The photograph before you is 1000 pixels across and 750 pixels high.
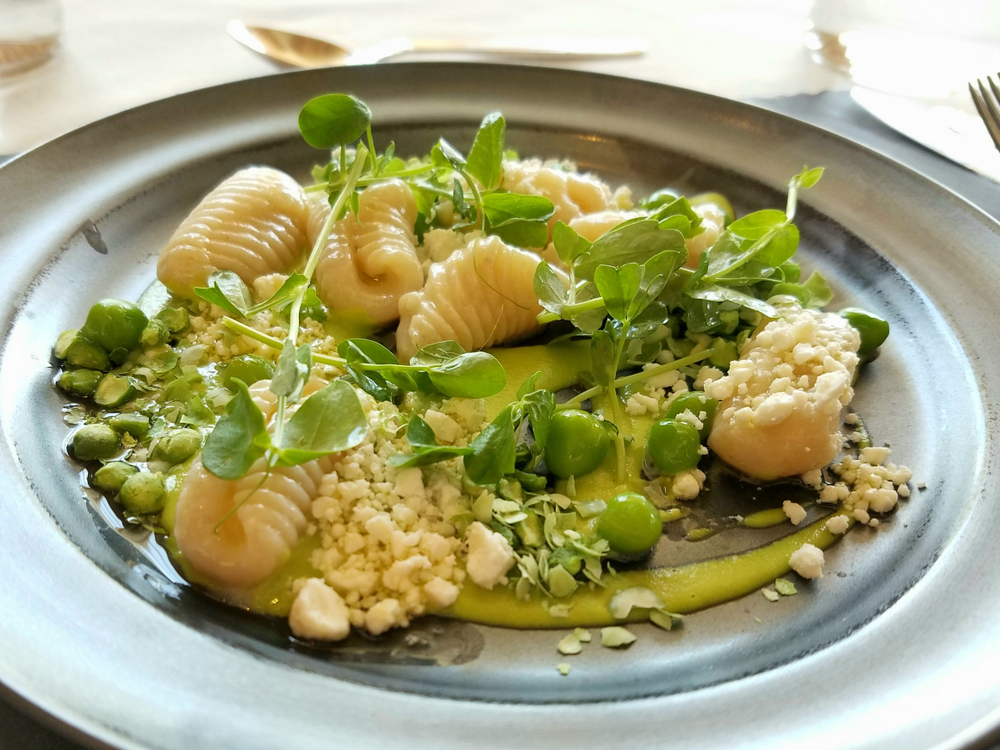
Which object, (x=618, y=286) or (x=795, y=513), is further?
(x=618, y=286)

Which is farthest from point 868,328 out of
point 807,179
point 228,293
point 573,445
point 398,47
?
point 398,47

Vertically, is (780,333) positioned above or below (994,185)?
below

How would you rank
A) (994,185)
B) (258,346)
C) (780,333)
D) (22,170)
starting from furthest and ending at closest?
(994,185), (22,170), (258,346), (780,333)

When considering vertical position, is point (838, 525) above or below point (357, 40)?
below

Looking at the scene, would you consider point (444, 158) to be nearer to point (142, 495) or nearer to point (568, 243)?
point (568, 243)

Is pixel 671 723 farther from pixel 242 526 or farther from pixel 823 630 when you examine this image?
pixel 242 526

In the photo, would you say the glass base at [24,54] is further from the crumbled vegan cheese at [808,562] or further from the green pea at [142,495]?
the crumbled vegan cheese at [808,562]

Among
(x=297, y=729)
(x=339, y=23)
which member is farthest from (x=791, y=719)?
(x=339, y=23)
